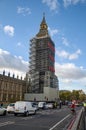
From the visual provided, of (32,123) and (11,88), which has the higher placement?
(11,88)

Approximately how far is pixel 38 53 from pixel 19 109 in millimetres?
99642

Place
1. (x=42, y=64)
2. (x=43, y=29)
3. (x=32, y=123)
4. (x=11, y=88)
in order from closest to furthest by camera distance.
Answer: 1. (x=32, y=123)
2. (x=11, y=88)
3. (x=42, y=64)
4. (x=43, y=29)

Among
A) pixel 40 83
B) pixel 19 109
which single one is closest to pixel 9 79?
pixel 40 83

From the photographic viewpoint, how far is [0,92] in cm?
9262

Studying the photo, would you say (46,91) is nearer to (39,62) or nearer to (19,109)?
(39,62)

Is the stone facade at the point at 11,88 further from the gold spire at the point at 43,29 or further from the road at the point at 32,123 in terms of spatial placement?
the road at the point at 32,123

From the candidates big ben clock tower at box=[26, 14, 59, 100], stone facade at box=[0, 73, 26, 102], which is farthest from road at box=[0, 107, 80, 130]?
big ben clock tower at box=[26, 14, 59, 100]

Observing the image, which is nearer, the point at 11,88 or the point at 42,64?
the point at 11,88

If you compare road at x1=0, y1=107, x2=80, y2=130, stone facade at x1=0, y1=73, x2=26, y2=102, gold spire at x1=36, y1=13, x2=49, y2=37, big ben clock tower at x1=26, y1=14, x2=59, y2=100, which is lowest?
road at x1=0, y1=107, x2=80, y2=130

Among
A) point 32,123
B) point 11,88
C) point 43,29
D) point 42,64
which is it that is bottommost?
point 32,123

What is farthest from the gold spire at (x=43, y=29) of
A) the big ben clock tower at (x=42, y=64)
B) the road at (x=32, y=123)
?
the road at (x=32, y=123)

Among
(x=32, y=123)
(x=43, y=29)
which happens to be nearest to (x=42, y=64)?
(x=43, y=29)

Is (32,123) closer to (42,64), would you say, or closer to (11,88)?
(11,88)

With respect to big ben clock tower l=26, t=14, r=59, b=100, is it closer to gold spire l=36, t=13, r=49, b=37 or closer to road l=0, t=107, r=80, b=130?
gold spire l=36, t=13, r=49, b=37
